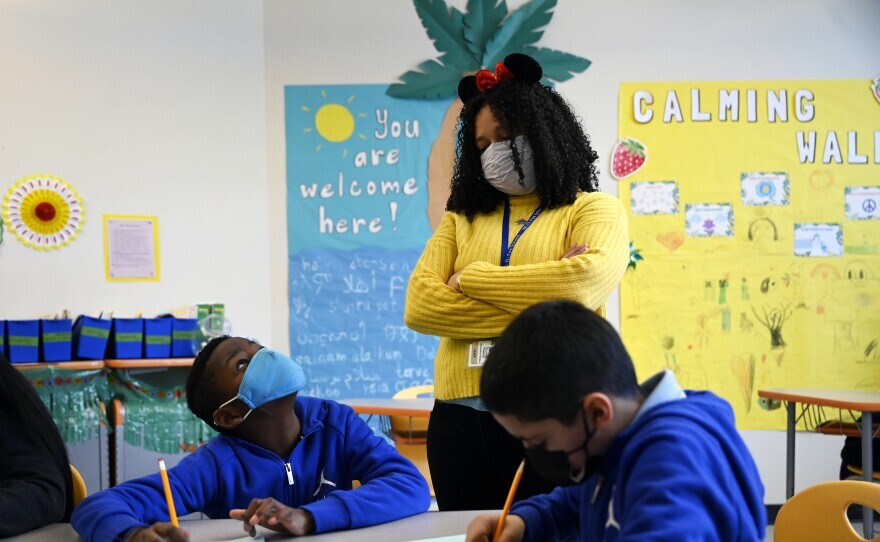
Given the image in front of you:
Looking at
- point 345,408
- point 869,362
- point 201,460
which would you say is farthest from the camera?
point 869,362

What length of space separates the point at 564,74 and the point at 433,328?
10.0ft

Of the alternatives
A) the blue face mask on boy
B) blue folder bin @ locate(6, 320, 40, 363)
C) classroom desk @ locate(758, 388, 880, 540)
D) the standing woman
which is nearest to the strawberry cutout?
classroom desk @ locate(758, 388, 880, 540)

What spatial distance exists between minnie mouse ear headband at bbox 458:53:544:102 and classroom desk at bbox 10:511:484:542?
2.86 ft

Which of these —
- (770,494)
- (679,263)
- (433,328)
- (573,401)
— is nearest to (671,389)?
(573,401)

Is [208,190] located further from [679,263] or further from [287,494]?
[287,494]

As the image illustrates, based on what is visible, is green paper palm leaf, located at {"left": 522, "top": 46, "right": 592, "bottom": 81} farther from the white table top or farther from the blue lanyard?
the blue lanyard

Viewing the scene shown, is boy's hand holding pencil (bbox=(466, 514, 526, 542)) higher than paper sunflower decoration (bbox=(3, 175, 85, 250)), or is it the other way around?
paper sunflower decoration (bbox=(3, 175, 85, 250))

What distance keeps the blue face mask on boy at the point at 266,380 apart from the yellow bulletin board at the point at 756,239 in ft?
10.3

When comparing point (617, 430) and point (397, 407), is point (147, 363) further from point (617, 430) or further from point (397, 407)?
point (617, 430)

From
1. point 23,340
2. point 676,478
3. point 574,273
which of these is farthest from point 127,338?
point 676,478

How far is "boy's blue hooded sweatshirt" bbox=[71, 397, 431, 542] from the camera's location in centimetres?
122

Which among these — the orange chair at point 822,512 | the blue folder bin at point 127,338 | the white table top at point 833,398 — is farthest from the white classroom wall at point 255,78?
the orange chair at point 822,512

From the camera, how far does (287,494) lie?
1.42 m

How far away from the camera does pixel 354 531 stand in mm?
1217
